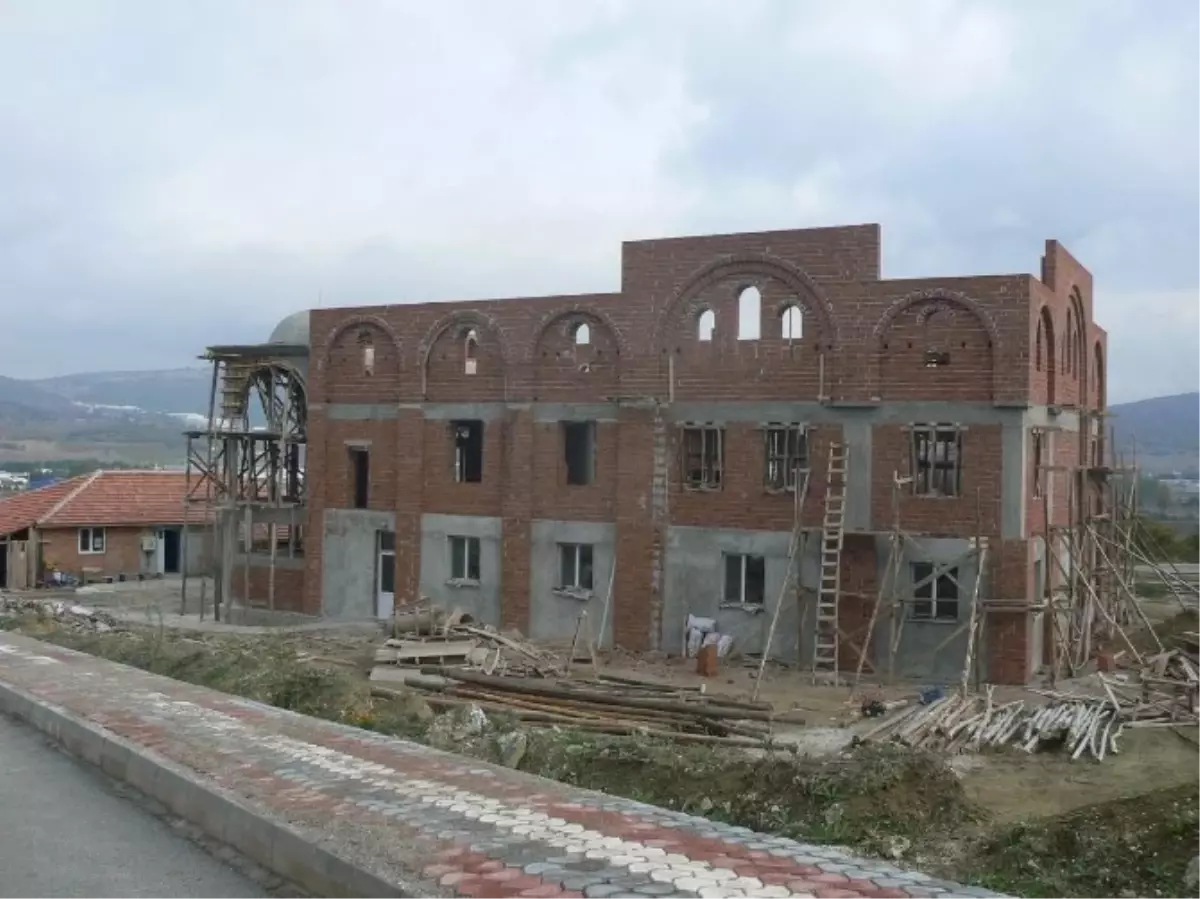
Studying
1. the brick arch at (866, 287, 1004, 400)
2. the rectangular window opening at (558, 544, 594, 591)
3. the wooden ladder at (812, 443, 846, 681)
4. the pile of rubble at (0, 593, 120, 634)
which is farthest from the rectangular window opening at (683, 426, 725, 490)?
the pile of rubble at (0, 593, 120, 634)

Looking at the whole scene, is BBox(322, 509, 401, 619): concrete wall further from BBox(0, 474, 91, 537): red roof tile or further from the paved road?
the paved road

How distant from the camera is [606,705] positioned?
17.3 metres

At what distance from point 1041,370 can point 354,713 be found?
1599 centimetres

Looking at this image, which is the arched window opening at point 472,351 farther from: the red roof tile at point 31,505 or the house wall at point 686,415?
the red roof tile at point 31,505

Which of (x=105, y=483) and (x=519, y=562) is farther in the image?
(x=105, y=483)

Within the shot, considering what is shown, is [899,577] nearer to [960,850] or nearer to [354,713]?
[354,713]

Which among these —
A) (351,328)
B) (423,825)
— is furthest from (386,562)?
(423,825)

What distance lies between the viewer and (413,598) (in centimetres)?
2930

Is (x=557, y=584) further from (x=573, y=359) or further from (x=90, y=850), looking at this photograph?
(x=90, y=850)

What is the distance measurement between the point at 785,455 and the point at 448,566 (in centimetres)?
936

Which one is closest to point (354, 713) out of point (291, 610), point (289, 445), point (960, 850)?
point (960, 850)

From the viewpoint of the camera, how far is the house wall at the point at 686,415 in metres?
22.6

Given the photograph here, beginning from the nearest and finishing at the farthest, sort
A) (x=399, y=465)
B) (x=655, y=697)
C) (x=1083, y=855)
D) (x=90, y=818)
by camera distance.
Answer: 1. (x=1083, y=855)
2. (x=90, y=818)
3. (x=655, y=697)
4. (x=399, y=465)

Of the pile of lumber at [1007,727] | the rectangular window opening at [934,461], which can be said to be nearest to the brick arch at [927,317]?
the rectangular window opening at [934,461]
